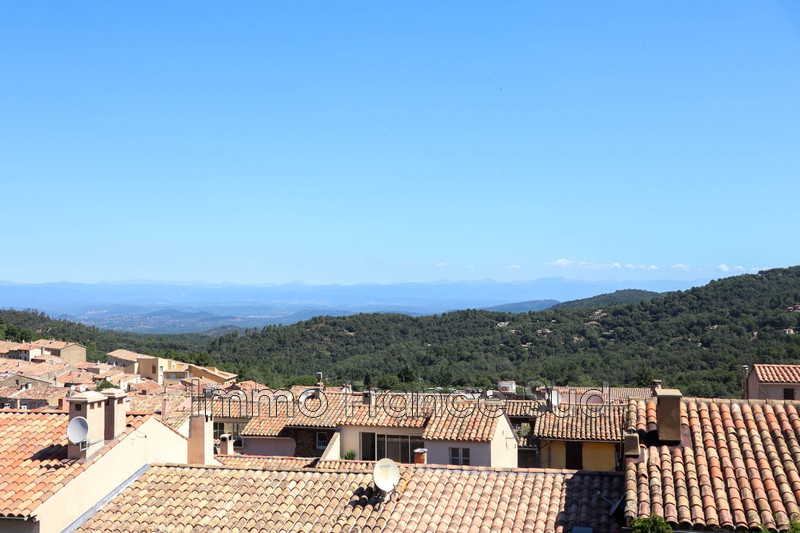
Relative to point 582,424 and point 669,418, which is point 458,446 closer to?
point 582,424

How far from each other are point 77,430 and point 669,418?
8933mm

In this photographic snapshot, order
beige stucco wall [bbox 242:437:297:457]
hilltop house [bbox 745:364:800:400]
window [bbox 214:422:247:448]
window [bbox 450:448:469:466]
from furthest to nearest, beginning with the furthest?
hilltop house [bbox 745:364:800:400], window [bbox 214:422:247:448], beige stucco wall [bbox 242:437:297:457], window [bbox 450:448:469:466]

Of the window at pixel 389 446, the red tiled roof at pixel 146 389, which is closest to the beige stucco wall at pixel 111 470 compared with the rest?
the window at pixel 389 446

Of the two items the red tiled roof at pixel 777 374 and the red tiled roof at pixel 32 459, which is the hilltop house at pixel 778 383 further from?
the red tiled roof at pixel 32 459

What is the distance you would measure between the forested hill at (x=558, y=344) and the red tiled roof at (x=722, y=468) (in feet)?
129

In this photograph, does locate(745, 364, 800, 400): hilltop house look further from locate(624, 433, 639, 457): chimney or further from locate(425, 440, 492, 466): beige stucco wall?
locate(624, 433, 639, 457): chimney

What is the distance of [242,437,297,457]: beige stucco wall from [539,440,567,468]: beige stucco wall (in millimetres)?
8096

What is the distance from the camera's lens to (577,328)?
105m

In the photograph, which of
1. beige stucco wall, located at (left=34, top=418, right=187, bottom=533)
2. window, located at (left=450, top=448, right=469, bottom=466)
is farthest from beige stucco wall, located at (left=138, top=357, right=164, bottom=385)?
beige stucco wall, located at (left=34, top=418, right=187, bottom=533)

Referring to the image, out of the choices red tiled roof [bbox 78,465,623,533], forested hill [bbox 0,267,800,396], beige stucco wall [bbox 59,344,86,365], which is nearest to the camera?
red tiled roof [bbox 78,465,623,533]

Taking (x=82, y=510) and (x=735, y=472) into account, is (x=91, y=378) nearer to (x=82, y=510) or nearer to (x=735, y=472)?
(x=82, y=510)

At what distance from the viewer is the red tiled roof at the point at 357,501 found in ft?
36.3

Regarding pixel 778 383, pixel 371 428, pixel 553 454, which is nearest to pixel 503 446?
pixel 371 428

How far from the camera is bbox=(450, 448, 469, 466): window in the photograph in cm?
1803
